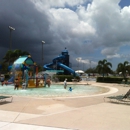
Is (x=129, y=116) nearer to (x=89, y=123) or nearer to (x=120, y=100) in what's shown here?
(x=89, y=123)

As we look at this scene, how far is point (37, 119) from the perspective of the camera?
752cm

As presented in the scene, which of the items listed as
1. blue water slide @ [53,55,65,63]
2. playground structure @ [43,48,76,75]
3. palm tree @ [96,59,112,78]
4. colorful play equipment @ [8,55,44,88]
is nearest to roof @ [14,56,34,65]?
colorful play equipment @ [8,55,44,88]

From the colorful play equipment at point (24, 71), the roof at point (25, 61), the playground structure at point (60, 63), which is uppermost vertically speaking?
the playground structure at point (60, 63)

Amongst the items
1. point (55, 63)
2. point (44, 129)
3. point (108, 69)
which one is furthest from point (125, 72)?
point (44, 129)

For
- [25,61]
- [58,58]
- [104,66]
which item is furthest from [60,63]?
[25,61]

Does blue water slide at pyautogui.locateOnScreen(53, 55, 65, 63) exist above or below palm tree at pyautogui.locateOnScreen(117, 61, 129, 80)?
above

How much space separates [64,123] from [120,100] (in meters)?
7.01

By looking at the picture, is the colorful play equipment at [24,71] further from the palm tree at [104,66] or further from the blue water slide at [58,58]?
the blue water slide at [58,58]

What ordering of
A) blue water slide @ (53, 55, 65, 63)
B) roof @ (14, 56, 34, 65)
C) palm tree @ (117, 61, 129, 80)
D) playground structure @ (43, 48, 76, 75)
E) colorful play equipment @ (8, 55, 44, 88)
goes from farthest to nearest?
1. blue water slide @ (53, 55, 65, 63)
2. playground structure @ (43, 48, 76, 75)
3. palm tree @ (117, 61, 129, 80)
4. roof @ (14, 56, 34, 65)
5. colorful play equipment @ (8, 55, 44, 88)

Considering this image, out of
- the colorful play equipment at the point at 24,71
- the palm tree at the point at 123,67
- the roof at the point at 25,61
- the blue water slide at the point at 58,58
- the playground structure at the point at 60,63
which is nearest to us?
the colorful play equipment at the point at 24,71

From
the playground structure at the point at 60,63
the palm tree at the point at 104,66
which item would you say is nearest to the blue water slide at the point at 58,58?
the playground structure at the point at 60,63

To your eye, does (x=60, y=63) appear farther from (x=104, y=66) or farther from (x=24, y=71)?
(x=24, y=71)

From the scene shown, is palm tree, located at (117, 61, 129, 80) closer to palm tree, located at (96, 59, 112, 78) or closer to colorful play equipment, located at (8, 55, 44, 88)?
palm tree, located at (96, 59, 112, 78)

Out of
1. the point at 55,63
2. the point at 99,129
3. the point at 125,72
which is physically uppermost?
the point at 55,63
